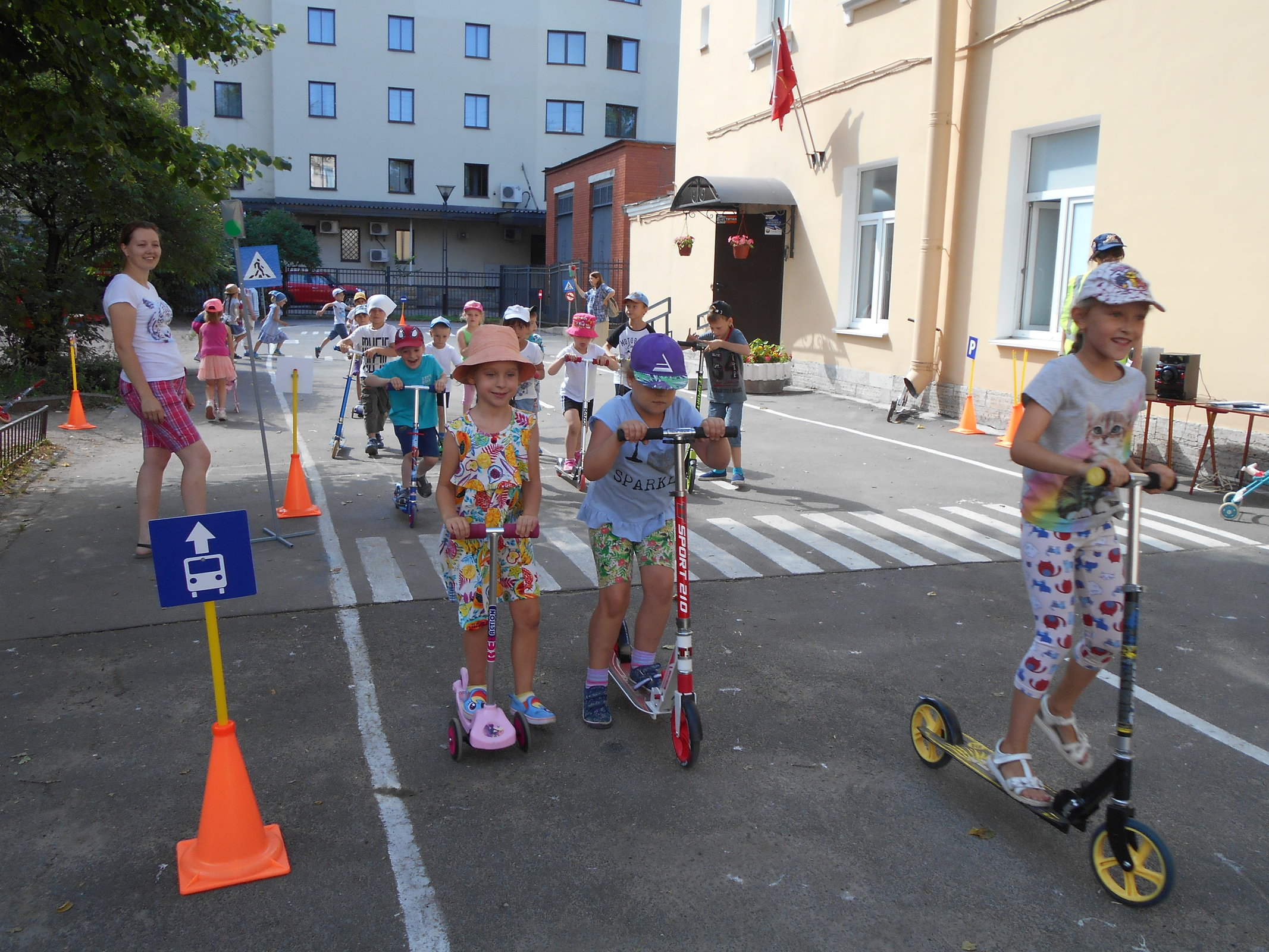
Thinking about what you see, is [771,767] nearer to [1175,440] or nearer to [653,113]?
[1175,440]

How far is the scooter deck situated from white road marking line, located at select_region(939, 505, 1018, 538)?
4.41 metres

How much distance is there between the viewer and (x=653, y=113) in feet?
162

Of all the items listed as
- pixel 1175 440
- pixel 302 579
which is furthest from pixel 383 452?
pixel 1175 440

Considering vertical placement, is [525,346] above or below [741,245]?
below

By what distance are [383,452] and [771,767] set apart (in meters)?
8.65

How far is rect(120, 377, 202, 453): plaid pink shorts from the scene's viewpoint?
652 cm

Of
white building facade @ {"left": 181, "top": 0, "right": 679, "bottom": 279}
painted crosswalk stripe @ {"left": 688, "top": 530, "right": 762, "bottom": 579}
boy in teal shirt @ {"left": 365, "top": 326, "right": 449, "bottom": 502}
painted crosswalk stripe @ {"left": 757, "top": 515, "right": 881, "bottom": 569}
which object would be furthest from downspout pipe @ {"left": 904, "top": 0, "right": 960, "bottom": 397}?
white building facade @ {"left": 181, "top": 0, "right": 679, "bottom": 279}

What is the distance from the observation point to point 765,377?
690 inches

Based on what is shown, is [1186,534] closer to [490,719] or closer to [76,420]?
[490,719]

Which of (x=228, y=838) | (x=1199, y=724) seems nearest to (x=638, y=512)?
(x=228, y=838)

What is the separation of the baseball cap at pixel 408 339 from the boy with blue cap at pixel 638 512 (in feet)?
14.4

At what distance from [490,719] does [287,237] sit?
4187 cm

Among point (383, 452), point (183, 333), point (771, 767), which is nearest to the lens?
point (771, 767)

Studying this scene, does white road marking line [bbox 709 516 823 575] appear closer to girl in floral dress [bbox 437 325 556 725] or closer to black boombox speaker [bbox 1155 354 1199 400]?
girl in floral dress [bbox 437 325 556 725]
